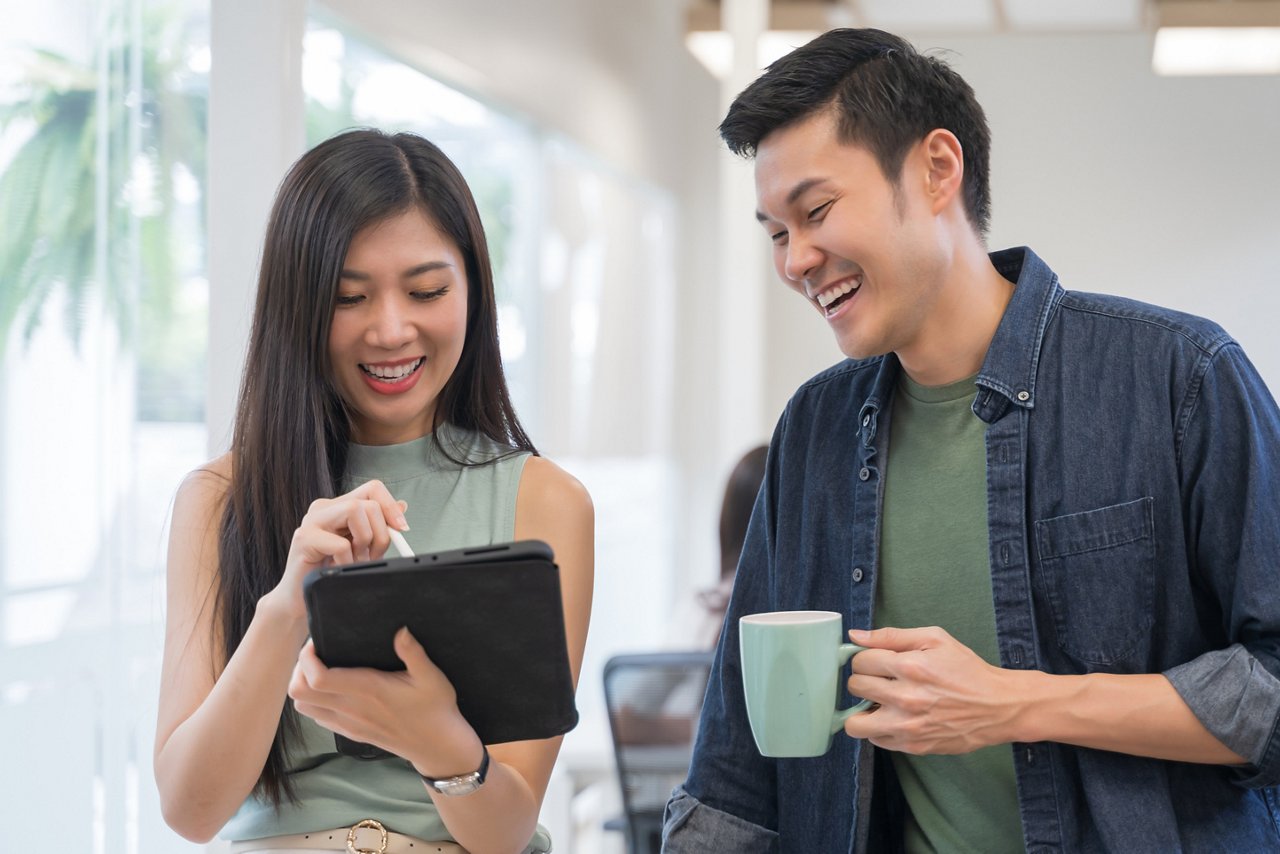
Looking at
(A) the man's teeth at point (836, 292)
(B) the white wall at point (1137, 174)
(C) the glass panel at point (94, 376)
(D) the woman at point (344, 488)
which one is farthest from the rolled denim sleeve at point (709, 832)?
(B) the white wall at point (1137, 174)

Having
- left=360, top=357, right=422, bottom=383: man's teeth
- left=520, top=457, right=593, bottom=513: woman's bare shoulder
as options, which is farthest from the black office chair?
left=360, top=357, right=422, bottom=383: man's teeth

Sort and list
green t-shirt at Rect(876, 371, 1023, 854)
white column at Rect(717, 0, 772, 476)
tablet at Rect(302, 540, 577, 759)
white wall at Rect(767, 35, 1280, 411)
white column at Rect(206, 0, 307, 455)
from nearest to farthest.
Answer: tablet at Rect(302, 540, 577, 759)
green t-shirt at Rect(876, 371, 1023, 854)
white column at Rect(206, 0, 307, 455)
white wall at Rect(767, 35, 1280, 411)
white column at Rect(717, 0, 772, 476)

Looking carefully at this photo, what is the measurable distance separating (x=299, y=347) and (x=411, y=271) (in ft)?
0.43

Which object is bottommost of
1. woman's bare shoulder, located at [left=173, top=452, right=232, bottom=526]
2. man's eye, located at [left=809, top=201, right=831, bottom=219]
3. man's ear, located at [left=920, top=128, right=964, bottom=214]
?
woman's bare shoulder, located at [left=173, top=452, right=232, bottom=526]

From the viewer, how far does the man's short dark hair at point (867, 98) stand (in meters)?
1.19

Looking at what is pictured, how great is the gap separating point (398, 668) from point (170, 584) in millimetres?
390

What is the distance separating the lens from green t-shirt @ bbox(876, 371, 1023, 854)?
113 cm

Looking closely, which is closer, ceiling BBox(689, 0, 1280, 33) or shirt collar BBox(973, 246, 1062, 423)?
shirt collar BBox(973, 246, 1062, 423)

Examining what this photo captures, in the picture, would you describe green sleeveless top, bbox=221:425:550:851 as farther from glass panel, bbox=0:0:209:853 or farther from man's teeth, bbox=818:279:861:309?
glass panel, bbox=0:0:209:853

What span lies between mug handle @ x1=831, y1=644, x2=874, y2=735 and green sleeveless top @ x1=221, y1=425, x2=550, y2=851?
0.37 metres

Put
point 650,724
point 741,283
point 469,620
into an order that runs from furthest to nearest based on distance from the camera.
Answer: point 741,283, point 650,724, point 469,620

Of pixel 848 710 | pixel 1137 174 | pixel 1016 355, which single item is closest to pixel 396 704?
pixel 848 710

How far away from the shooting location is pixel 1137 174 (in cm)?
340

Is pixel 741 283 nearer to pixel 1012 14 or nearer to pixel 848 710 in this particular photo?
pixel 1012 14
